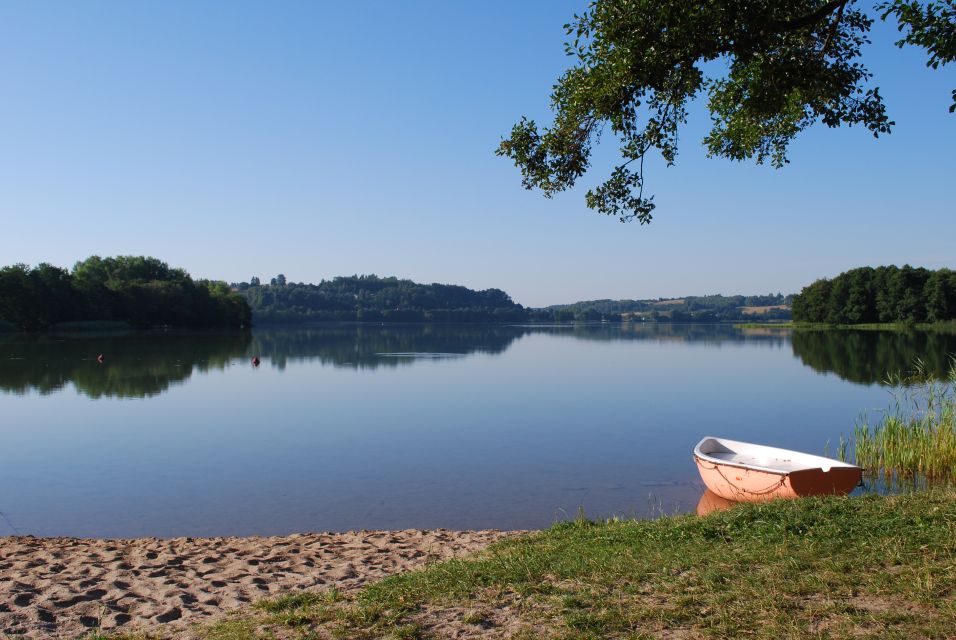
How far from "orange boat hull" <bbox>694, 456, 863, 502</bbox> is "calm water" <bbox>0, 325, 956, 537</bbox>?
3.25ft

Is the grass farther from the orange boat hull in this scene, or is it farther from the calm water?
the calm water

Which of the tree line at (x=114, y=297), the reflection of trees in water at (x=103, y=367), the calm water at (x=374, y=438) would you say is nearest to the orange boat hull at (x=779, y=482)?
the calm water at (x=374, y=438)

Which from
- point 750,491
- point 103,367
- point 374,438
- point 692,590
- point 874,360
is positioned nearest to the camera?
point 692,590

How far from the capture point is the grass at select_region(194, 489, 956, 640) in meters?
5.73

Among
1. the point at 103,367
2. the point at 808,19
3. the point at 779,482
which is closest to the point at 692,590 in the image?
the point at 808,19

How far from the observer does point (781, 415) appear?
92.8 ft

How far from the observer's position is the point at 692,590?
258 inches

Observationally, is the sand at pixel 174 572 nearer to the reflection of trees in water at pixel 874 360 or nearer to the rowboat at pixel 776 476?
the rowboat at pixel 776 476

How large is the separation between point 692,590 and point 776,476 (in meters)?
8.52

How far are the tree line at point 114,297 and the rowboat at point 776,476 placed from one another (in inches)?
4145

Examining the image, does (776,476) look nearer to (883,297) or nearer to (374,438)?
(374,438)

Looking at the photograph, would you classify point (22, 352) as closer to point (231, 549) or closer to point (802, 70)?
point (231, 549)

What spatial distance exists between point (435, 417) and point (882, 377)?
26556 millimetres

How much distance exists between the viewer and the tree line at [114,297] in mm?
98625
